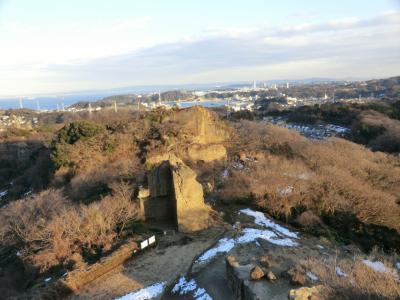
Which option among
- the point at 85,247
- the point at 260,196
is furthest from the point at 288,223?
the point at 85,247

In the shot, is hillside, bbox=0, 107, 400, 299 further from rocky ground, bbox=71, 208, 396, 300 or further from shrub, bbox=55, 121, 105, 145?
shrub, bbox=55, 121, 105, 145

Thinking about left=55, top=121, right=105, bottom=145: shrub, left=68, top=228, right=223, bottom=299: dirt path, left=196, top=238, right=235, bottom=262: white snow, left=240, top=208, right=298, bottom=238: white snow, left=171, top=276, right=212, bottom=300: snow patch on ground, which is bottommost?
left=240, top=208, right=298, bottom=238: white snow

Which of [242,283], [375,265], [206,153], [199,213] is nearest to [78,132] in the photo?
[206,153]

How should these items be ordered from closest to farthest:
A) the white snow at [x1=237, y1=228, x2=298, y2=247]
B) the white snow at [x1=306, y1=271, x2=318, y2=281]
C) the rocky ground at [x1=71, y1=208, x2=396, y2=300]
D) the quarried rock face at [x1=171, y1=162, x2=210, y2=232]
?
1. the white snow at [x1=306, y1=271, x2=318, y2=281]
2. the rocky ground at [x1=71, y1=208, x2=396, y2=300]
3. the white snow at [x1=237, y1=228, x2=298, y2=247]
4. the quarried rock face at [x1=171, y1=162, x2=210, y2=232]

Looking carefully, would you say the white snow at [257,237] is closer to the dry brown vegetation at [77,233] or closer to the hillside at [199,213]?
the hillside at [199,213]

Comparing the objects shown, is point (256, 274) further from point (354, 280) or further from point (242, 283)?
point (354, 280)

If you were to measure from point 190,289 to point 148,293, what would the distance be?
1200mm

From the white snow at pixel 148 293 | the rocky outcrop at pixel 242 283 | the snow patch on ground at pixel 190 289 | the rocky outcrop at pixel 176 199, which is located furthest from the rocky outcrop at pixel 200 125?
the rocky outcrop at pixel 242 283

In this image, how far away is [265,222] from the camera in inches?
668

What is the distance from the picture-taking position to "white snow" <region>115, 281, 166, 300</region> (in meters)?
11.0

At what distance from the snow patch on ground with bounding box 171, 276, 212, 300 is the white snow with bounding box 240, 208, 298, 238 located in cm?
567

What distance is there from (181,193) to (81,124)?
63.3 ft

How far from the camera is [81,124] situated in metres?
32.3

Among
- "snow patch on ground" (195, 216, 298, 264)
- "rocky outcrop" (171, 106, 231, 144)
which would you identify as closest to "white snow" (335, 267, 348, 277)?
"snow patch on ground" (195, 216, 298, 264)
